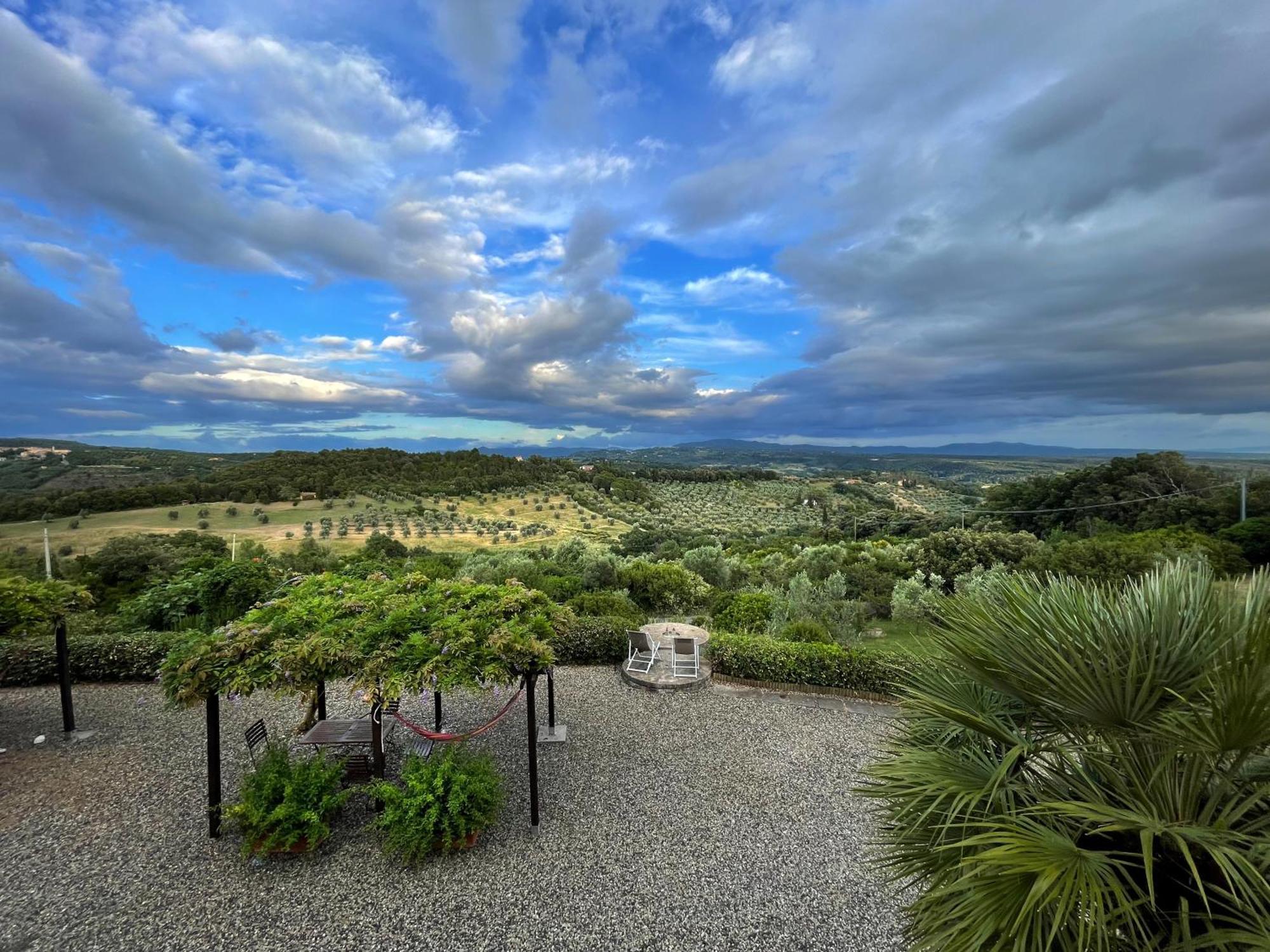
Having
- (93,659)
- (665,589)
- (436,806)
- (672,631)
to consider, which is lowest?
(665,589)

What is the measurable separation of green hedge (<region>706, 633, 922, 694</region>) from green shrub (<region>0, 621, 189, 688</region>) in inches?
348

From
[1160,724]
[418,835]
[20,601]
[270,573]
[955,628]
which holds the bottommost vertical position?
[418,835]

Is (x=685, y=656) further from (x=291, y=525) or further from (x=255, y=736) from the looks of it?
(x=291, y=525)

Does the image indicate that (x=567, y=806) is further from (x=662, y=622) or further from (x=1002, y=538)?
(x=1002, y=538)

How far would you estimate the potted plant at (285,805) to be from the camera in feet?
13.8

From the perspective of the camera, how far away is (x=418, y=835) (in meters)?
4.20

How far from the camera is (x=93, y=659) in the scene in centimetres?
818

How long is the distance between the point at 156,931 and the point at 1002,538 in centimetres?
2044

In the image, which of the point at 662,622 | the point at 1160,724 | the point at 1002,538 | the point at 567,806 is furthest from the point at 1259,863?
the point at 1002,538

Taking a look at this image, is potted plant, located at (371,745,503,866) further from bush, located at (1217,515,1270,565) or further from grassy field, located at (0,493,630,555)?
bush, located at (1217,515,1270,565)

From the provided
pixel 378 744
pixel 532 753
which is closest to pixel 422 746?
pixel 378 744

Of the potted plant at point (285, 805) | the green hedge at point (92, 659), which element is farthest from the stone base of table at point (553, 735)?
the green hedge at point (92, 659)

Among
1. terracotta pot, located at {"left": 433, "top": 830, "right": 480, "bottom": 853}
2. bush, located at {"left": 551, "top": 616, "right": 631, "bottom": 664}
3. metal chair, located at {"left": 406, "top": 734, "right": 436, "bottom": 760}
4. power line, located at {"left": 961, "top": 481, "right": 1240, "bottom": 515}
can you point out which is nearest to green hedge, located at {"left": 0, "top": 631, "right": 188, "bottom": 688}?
metal chair, located at {"left": 406, "top": 734, "right": 436, "bottom": 760}

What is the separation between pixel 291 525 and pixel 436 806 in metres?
24.3
